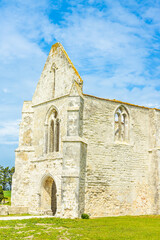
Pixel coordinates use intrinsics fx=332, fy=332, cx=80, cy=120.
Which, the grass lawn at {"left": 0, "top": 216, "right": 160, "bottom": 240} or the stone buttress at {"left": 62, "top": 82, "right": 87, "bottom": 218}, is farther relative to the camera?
the stone buttress at {"left": 62, "top": 82, "right": 87, "bottom": 218}

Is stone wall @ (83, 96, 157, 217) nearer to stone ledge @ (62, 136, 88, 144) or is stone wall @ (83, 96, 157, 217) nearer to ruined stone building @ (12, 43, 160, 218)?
ruined stone building @ (12, 43, 160, 218)

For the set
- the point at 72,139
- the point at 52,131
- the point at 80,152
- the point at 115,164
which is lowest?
the point at 115,164

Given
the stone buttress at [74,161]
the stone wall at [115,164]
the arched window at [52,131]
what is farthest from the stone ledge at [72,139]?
the arched window at [52,131]

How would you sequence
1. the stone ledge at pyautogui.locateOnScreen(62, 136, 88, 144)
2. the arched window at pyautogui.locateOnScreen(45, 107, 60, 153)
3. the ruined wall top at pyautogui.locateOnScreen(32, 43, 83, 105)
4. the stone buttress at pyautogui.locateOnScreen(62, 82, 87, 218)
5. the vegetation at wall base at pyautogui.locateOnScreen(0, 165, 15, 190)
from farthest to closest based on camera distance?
1. the vegetation at wall base at pyautogui.locateOnScreen(0, 165, 15, 190)
2. the arched window at pyautogui.locateOnScreen(45, 107, 60, 153)
3. the ruined wall top at pyautogui.locateOnScreen(32, 43, 83, 105)
4. the stone ledge at pyautogui.locateOnScreen(62, 136, 88, 144)
5. the stone buttress at pyautogui.locateOnScreen(62, 82, 87, 218)

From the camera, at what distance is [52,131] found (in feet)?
75.0

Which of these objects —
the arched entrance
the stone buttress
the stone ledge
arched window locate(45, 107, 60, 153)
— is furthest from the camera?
arched window locate(45, 107, 60, 153)

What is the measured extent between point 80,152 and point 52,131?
4.17 m

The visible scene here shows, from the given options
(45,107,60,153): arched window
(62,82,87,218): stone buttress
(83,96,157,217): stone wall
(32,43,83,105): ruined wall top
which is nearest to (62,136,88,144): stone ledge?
(62,82,87,218): stone buttress

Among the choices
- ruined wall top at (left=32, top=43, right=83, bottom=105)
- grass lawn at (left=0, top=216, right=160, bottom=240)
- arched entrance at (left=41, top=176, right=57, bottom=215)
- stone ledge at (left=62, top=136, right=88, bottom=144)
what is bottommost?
grass lawn at (left=0, top=216, right=160, bottom=240)

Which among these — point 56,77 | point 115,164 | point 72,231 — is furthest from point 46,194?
point 72,231

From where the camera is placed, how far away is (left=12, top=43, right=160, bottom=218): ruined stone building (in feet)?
64.6

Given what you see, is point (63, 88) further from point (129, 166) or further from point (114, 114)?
point (129, 166)

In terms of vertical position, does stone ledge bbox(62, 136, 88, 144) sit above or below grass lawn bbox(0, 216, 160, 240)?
above

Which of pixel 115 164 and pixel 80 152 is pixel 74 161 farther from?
pixel 115 164
